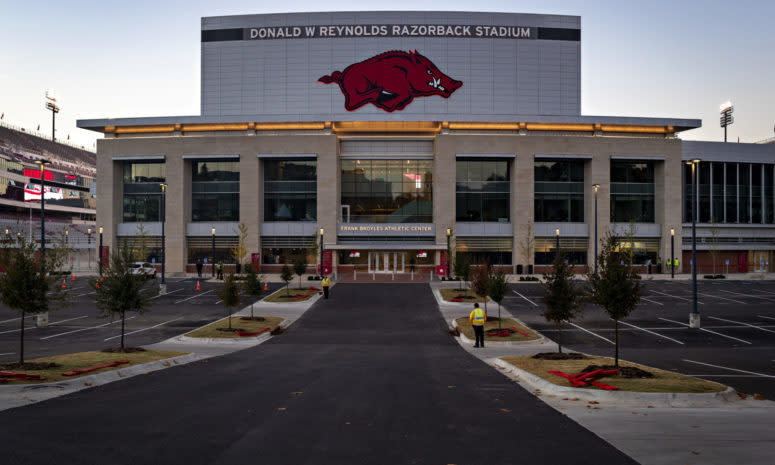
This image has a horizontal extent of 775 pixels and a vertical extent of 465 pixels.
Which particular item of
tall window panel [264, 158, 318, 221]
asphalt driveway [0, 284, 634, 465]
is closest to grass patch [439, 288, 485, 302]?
asphalt driveway [0, 284, 634, 465]

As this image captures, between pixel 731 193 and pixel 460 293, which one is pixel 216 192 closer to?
pixel 460 293

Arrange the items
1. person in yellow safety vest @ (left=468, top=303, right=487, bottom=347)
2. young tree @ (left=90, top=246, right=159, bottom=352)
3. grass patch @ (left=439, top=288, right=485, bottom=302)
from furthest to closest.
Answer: grass patch @ (left=439, top=288, right=485, bottom=302) → person in yellow safety vest @ (left=468, top=303, right=487, bottom=347) → young tree @ (left=90, top=246, right=159, bottom=352)

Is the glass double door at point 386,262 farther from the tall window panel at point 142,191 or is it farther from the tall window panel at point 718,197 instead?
the tall window panel at point 718,197

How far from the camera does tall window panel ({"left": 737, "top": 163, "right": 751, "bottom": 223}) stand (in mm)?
61594

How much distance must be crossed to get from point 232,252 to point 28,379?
45.5 meters

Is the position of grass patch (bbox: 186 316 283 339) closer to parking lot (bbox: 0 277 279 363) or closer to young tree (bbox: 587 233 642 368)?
parking lot (bbox: 0 277 279 363)

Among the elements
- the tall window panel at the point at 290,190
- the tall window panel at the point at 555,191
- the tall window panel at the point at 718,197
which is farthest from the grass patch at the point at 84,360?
the tall window panel at the point at 718,197

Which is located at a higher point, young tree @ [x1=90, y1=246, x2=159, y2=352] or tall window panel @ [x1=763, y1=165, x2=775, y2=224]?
tall window panel @ [x1=763, y1=165, x2=775, y2=224]

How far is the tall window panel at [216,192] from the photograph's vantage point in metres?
58.6

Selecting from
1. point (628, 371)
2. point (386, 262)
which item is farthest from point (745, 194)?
point (628, 371)

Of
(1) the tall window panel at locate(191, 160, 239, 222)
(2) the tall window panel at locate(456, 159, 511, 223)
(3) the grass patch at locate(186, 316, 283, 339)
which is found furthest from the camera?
(1) the tall window panel at locate(191, 160, 239, 222)

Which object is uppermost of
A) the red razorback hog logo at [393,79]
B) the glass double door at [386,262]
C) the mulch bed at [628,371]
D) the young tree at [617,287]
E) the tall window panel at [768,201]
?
the red razorback hog logo at [393,79]

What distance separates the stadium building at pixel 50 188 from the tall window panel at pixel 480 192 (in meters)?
61.0

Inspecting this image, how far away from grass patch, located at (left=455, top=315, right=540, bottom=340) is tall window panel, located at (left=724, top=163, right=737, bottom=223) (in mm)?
51546
